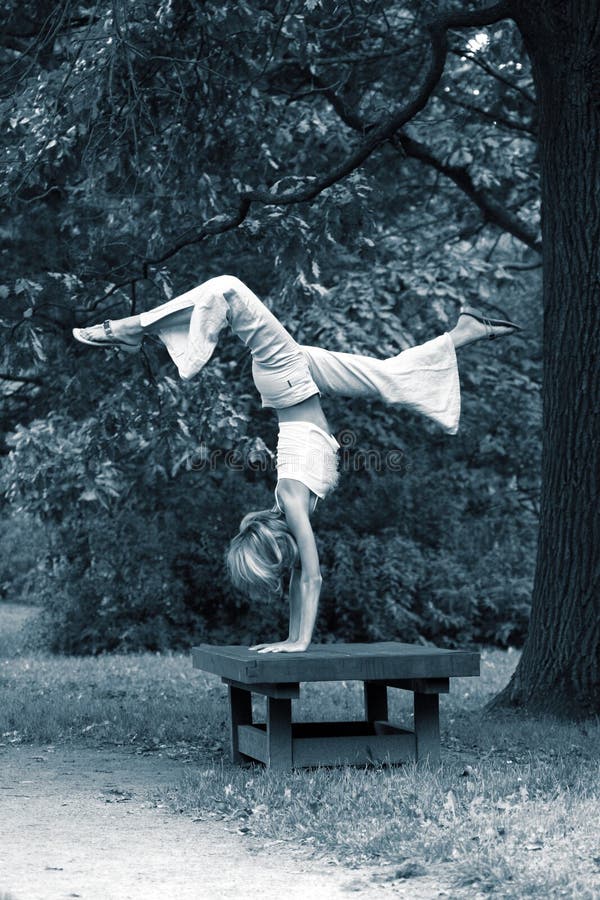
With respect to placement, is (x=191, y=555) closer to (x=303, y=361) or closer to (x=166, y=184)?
(x=166, y=184)

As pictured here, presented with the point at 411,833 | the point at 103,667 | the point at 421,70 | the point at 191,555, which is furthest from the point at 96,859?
the point at 191,555

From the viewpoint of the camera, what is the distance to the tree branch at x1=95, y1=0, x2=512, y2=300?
29.8ft

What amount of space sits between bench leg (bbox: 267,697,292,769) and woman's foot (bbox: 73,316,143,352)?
2.05m

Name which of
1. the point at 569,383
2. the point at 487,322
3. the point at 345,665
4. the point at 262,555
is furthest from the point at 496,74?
the point at 345,665

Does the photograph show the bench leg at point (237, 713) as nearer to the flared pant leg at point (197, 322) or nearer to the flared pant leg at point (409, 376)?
the flared pant leg at point (409, 376)

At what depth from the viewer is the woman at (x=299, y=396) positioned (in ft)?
22.1

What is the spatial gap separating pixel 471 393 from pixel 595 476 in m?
8.44

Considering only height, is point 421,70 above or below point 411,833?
above

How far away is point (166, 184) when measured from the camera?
11000 millimetres

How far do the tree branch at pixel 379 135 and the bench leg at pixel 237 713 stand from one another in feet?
12.3

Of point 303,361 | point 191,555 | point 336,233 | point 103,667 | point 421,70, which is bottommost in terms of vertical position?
point 103,667

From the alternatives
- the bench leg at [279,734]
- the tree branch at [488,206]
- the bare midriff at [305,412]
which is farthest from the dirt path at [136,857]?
the tree branch at [488,206]

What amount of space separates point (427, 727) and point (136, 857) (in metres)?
2.27

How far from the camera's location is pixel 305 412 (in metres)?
6.89
